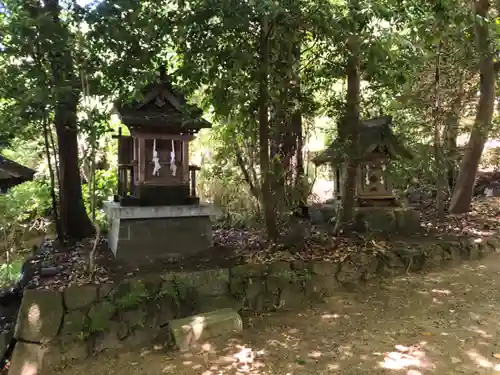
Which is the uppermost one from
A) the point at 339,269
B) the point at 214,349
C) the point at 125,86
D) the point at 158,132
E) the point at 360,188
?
the point at 125,86

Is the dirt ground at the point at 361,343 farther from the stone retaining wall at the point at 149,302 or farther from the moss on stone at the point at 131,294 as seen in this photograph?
the moss on stone at the point at 131,294

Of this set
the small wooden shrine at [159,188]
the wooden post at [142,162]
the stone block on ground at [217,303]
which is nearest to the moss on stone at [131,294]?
the stone block on ground at [217,303]

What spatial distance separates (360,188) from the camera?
754cm

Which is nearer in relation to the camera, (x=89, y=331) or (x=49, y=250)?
(x=89, y=331)

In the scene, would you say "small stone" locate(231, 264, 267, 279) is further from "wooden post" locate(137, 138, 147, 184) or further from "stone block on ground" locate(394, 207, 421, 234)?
"stone block on ground" locate(394, 207, 421, 234)

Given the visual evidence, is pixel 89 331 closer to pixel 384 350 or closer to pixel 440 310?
pixel 384 350

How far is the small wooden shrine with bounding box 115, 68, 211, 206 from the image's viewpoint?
563 centimetres

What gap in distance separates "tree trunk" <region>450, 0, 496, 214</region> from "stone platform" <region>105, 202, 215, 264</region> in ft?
20.1

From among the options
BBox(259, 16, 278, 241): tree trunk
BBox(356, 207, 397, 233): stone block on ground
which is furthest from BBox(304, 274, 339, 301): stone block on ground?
BBox(356, 207, 397, 233): stone block on ground

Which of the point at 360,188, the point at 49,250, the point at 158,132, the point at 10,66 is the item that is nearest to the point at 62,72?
the point at 10,66

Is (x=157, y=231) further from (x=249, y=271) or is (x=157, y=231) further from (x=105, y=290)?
(x=249, y=271)

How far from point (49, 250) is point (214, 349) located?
11.4 feet

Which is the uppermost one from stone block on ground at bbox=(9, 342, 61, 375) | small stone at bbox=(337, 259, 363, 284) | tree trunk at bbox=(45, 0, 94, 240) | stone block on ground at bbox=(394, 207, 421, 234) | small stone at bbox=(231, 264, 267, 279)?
tree trunk at bbox=(45, 0, 94, 240)

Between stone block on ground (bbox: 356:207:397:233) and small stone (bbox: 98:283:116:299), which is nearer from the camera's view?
small stone (bbox: 98:283:116:299)
